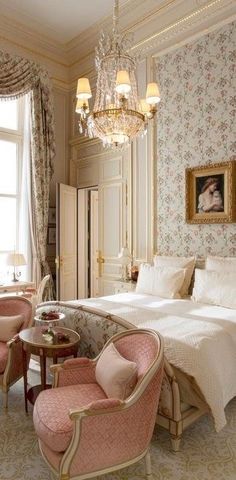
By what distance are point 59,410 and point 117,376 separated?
38 centimetres

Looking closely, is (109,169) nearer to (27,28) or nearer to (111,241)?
(111,241)

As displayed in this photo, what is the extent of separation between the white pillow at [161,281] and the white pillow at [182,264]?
0.11 meters

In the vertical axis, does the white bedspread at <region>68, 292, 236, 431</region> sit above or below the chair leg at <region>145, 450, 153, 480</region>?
above

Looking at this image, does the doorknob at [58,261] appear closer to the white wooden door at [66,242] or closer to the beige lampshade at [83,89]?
the white wooden door at [66,242]

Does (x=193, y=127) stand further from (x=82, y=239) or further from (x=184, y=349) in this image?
(x=184, y=349)

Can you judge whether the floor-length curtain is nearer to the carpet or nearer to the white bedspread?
the white bedspread

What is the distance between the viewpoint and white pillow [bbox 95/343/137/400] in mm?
2119

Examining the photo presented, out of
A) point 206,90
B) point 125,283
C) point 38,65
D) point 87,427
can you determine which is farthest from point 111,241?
point 87,427

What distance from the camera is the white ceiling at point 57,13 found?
5.15m

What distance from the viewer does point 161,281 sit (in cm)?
428

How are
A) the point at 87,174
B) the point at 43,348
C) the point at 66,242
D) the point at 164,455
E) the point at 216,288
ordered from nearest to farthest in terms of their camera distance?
the point at 164,455 → the point at 43,348 → the point at 216,288 → the point at 66,242 → the point at 87,174

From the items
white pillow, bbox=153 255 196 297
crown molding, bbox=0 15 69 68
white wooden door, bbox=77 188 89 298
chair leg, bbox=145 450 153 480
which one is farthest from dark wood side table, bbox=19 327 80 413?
crown molding, bbox=0 15 69 68

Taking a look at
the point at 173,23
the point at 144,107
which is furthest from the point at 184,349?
the point at 173,23

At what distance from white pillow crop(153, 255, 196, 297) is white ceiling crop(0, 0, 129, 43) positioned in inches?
144
